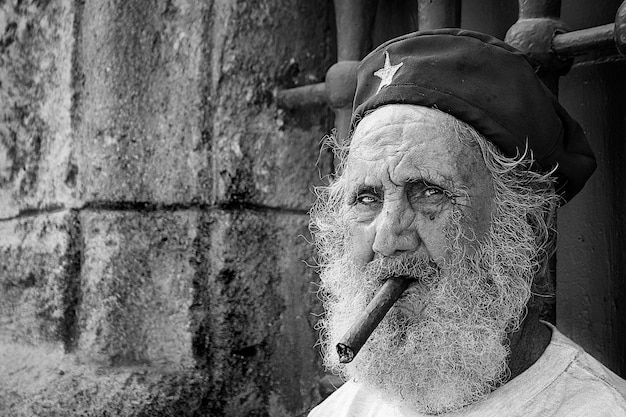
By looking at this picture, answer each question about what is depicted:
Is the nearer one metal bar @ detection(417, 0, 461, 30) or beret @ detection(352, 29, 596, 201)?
beret @ detection(352, 29, 596, 201)

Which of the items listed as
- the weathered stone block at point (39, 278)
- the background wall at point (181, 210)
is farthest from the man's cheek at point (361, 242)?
the weathered stone block at point (39, 278)

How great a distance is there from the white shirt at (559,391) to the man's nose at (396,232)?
A: 0.34 metres

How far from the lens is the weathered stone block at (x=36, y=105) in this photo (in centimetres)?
244

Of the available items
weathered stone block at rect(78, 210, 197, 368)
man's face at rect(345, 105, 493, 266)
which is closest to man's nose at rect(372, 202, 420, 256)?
man's face at rect(345, 105, 493, 266)

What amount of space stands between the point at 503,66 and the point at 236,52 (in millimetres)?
976

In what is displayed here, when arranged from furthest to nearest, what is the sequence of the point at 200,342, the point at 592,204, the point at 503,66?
the point at 200,342 < the point at 592,204 < the point at 503,66

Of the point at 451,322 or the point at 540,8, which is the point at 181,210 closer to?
the point at 451,322

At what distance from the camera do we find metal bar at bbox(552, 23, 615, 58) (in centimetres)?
178

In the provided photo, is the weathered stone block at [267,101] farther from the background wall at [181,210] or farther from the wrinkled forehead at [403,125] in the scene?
the wrinkled forehead at [403,125]

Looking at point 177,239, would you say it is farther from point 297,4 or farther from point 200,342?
point 297,4

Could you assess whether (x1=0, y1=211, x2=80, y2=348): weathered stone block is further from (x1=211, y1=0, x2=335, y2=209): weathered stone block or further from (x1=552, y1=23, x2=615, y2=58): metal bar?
(x1=552, y1=23, x2=615, y2=58): metal bar

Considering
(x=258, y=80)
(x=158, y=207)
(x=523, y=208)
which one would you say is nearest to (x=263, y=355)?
(x=158, y=207)

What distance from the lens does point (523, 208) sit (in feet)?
5.56

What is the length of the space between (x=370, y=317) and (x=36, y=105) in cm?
150
